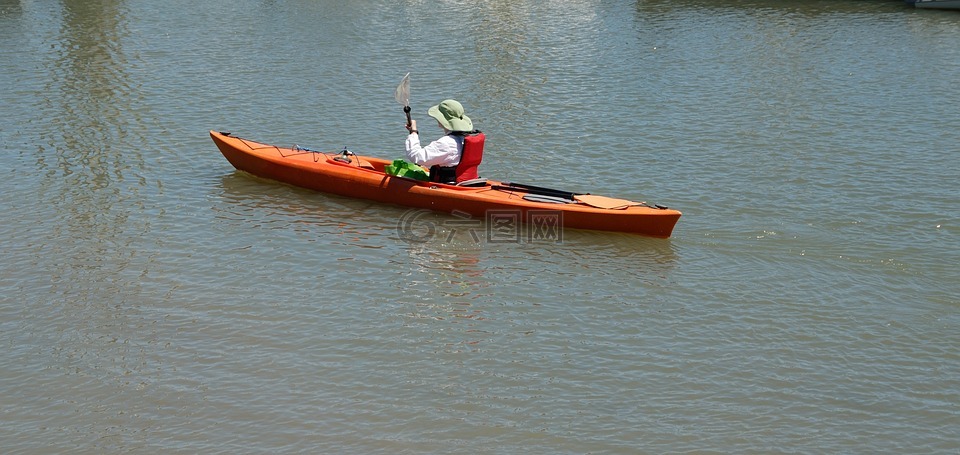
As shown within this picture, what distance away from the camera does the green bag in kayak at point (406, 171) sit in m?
12.9

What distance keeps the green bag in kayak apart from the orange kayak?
99 millimetres

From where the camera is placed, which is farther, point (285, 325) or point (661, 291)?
point (661, 291)

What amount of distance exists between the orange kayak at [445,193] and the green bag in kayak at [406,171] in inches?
3.9

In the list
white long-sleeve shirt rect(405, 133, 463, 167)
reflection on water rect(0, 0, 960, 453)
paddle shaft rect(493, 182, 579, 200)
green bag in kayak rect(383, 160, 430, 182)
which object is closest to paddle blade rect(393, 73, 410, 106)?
green bag in kayak rect(383, 160, 430, 182)

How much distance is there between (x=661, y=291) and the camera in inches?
423

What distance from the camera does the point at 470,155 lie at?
41.5 ft

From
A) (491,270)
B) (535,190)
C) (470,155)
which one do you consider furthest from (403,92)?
(491,270)

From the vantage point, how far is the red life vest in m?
12.6

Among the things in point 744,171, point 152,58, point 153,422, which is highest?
point 152,58

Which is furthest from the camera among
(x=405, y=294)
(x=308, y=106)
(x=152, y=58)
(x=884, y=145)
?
(x=152, y=58)

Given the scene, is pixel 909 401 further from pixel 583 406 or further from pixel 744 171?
pixel 744 171

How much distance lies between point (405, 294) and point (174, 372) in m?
2.48

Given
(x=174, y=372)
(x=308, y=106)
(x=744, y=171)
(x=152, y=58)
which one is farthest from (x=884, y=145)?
(x=152, y=58)

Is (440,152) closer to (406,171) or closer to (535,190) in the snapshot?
(406,171)
